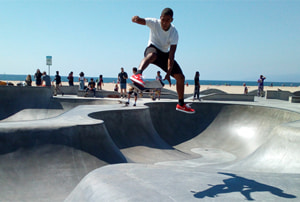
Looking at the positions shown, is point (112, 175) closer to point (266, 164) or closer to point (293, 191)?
point (293, 191)

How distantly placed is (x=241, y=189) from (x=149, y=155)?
19.4 ft

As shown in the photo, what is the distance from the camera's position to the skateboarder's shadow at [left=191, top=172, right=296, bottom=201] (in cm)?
378

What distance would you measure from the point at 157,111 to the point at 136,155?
5191 mm

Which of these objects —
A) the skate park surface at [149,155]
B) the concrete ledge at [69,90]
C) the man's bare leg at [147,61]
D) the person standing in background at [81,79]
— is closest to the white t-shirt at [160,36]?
the man's bare leg at [147,61]

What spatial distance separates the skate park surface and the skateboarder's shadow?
15 millimetres

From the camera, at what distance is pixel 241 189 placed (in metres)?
4.06

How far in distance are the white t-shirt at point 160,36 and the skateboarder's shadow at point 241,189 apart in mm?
2596

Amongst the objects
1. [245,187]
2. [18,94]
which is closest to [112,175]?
[245,187]

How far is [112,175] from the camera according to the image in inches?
179

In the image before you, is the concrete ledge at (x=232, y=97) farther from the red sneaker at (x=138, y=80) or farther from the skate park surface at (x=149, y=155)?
the red sneaker at (x=138, y=80)

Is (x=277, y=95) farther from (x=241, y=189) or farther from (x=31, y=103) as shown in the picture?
(x=241, y=189)

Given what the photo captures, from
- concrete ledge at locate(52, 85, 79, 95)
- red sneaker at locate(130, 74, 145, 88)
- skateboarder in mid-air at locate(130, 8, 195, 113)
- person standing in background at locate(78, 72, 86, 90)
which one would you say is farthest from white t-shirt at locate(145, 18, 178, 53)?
concrete ledge at locate(52, 85, 79, 95)

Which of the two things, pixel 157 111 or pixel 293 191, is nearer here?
pixel 293 191

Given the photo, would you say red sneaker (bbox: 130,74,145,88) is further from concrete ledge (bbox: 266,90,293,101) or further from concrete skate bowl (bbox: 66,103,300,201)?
concrete ledge (bbox: 266,90,293,101)
